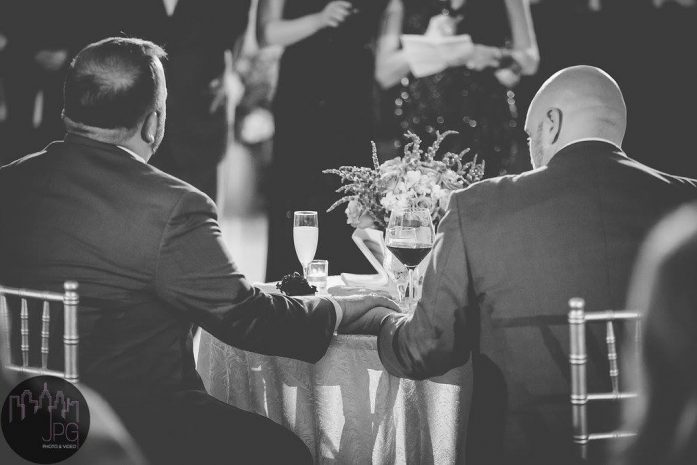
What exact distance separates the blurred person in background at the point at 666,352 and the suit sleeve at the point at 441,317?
324 millimetres

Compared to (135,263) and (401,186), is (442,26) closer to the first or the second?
(401,186)

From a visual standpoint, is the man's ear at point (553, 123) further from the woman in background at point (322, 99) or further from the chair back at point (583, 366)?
the woman in background at point (322, 99)

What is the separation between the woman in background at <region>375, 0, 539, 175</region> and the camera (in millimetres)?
4555

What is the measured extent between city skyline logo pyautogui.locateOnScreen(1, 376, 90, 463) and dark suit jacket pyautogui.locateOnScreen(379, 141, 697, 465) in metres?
0.69

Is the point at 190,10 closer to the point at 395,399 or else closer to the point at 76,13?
the point at 76,13

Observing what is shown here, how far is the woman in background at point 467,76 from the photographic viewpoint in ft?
14.9

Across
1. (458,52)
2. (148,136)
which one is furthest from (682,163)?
(148,136)

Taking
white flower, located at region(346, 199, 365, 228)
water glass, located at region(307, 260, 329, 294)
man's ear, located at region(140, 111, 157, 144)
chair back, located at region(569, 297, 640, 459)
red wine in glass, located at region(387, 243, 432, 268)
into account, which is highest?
man's ear, located at region(140, 111, 157, 144)

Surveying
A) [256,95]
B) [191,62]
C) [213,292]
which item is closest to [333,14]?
[256,95]

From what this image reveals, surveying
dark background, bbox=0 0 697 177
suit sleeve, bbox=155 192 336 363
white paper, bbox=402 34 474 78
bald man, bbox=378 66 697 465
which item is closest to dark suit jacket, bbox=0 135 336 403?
suit sleeve, bbox=155 192 336 363

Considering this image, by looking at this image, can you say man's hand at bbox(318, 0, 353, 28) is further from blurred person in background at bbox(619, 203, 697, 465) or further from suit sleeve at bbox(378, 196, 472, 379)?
blurred person in background at bbox(619, 203, 697, 465)

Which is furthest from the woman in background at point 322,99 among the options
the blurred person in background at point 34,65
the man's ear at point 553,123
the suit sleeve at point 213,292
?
the man's ear at point 553,123

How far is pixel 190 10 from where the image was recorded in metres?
4.39

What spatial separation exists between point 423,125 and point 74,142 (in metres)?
3.17
